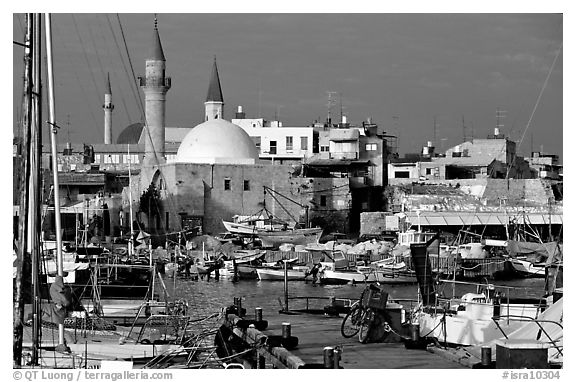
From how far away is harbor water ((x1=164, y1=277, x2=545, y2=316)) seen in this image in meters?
26.8

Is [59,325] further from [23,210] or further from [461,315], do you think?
[461,315]

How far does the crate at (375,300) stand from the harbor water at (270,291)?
10374mm

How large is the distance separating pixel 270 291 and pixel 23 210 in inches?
722

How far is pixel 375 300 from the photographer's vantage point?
1432 cm

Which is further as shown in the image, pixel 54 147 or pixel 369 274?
pixel 369 274

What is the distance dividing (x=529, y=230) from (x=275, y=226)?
11.0 meters

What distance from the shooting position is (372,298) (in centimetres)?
1437

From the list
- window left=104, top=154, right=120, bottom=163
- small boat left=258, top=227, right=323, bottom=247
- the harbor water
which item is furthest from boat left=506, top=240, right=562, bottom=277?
window left=104, top=154, right=120, bottom=163

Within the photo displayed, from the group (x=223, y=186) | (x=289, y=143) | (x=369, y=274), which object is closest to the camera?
(x=369, y=274)

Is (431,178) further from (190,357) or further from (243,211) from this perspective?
(190,357)

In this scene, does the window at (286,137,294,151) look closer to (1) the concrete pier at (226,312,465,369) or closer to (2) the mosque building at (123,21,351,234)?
(2) the mosque building at (123,21,351,234)

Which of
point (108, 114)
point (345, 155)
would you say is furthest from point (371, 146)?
point (108, 114)

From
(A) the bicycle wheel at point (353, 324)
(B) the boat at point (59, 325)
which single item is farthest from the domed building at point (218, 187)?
(A) the bicycle wheel at point (353, 324)
